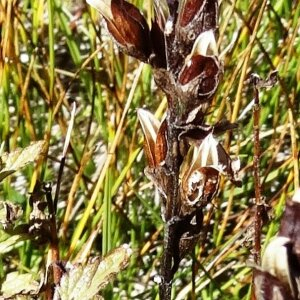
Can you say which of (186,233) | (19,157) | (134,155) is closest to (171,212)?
(186,233)

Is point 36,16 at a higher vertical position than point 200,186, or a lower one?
higher

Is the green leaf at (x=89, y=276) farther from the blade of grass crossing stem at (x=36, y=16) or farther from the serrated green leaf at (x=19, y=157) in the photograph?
the blade of grass crossing stem at (x=36, y=16)

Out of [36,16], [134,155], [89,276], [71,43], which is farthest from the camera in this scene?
[71,43]

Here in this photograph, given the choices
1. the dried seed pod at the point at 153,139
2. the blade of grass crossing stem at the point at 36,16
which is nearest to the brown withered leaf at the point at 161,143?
the dried seed pod at the point at 153,139

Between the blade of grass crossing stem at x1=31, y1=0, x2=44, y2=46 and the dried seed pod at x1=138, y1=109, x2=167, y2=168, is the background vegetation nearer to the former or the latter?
the blade of grass crossing stem at x1=31, y1=0, x2=44, y2=46

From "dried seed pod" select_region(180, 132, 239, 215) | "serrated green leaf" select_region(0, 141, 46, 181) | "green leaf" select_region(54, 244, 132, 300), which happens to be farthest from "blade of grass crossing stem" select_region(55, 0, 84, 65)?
"dried seed pod" select_region(180, 132, 239, 215)

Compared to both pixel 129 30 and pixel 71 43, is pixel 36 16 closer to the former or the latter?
pixel 71 43

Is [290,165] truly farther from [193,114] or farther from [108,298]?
[193,114]

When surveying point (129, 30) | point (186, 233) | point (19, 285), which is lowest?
point (19, 285)

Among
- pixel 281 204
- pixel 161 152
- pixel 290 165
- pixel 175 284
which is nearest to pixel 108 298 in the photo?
pixel 175 284
